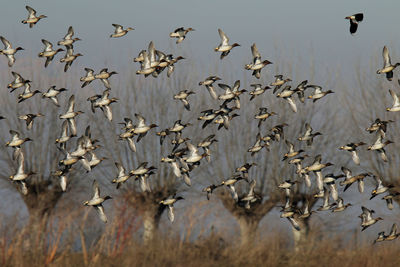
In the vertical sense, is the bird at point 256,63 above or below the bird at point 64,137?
above

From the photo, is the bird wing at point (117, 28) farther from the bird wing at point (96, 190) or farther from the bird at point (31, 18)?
the bird wing at point (96, 190)

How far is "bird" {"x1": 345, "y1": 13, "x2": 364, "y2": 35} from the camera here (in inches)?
579

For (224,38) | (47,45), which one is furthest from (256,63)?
(47,45)

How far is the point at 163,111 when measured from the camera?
29141 mm

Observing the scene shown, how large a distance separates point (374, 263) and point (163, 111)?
44.2ft

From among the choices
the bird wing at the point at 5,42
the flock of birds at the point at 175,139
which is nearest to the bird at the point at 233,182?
the flock of birds at the point at 175,139

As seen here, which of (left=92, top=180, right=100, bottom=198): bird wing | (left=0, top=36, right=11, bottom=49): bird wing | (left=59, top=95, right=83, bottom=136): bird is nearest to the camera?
(left=92, top=180, right=100, bottom=198): bird wing

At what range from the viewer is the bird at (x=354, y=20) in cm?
1471

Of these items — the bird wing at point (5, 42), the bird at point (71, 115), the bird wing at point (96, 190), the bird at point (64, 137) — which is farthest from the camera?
the bird wing at point (5, 42)

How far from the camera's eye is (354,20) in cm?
1480

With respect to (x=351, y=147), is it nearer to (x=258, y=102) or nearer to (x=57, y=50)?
(x=57, y=50)

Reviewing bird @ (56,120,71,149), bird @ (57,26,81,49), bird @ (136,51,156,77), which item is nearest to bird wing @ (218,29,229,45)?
bird @ (136,51,156,77)

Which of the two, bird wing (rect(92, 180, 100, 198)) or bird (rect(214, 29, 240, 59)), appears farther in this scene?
bird (rect(214, 29, 240, 59))

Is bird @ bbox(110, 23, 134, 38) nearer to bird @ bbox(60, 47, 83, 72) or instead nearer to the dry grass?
bird @ bbox(60, 47, 83, 72)
